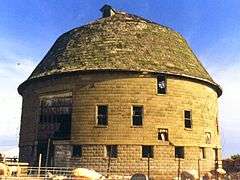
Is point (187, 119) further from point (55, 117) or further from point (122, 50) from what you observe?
point (55, 117)

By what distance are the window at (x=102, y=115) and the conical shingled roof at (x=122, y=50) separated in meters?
2.77

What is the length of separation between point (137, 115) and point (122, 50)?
5.38 meters

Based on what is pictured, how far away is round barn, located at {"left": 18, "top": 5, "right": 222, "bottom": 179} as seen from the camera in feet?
92.0

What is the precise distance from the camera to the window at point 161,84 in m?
29.7

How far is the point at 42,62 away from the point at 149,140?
39.6 ft

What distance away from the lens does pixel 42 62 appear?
3447 cm

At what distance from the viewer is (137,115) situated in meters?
28.6

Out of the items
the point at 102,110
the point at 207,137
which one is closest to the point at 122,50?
the point at 102,110

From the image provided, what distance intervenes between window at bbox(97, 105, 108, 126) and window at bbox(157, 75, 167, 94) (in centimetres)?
416

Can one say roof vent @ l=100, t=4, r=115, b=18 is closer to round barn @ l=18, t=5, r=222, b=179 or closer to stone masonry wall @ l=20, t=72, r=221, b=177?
round barn @ l=18, t=5, r=222, b=179

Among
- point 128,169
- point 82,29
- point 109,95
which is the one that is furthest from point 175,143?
point 82,29

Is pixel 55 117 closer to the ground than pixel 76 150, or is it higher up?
higher up

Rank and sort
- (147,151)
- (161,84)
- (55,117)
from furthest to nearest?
1. (55,117)
2. (161,84)
3. (147,151)

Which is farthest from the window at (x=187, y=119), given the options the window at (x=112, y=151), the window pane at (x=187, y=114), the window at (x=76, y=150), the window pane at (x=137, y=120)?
the window at (x=76, y=150)
